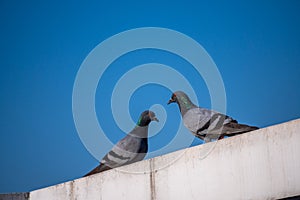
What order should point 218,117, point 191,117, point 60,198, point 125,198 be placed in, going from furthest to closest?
point 191,117
point 218,117
point 60,198
point 125,198

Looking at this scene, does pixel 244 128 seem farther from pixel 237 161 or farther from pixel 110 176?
pixel 237 161

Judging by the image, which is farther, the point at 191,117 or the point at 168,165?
the point at 191,117

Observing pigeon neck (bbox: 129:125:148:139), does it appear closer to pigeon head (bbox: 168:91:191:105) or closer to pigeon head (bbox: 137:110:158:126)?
pigeon head (bbox: 137:110:158:126)

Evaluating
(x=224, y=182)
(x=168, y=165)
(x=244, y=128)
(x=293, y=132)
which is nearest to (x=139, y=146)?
(x=244, y=128)

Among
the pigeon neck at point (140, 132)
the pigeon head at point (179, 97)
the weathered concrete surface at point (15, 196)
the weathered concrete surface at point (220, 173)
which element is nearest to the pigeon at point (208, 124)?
the pigeon head at point (179, 97)

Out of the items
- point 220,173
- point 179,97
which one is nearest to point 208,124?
point 179,97

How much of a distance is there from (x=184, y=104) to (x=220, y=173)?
556 centimetres

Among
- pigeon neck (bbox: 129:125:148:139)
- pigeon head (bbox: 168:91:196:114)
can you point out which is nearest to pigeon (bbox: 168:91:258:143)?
pigeon head (bbox: 168:91:196:114)

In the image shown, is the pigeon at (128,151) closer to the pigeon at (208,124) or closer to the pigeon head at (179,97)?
the pigeon at (208,124)

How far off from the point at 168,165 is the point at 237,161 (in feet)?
3.07

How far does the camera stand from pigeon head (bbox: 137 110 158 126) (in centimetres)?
1005

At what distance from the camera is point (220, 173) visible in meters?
4.93

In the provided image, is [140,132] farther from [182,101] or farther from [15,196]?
[15,196]

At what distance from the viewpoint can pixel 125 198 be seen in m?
5.88
